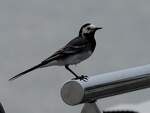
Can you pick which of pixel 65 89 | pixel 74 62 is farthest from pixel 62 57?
pixel 65 89

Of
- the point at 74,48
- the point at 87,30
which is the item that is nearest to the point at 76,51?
the point at 74,48

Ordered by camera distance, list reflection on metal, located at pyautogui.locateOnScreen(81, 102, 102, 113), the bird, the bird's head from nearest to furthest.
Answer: reflection on metal, located at pyautogui.locateOnScreen(81, 102, 102, 113) < the bird < the bird's head

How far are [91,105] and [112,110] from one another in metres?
0.27

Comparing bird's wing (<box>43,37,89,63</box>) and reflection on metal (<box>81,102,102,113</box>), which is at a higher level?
reflection on metal (<box>81,102,102,113</box>)

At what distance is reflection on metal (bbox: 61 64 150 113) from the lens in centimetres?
158

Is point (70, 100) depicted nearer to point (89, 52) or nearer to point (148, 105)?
point (148, 105)

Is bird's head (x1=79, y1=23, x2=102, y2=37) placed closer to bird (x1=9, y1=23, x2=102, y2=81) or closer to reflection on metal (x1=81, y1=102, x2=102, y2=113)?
bird (x1=9, y1=23, x2=102, y2=81)

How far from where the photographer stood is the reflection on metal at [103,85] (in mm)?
1575

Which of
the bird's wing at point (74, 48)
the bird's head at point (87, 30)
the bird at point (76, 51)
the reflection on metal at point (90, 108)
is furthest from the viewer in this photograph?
the bird's head at point (87, 30)

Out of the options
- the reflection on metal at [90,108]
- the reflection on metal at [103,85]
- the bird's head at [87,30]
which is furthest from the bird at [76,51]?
the reflection on metal at [90,108]

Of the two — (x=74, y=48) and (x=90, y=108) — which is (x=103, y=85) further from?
(x=74, y=48)

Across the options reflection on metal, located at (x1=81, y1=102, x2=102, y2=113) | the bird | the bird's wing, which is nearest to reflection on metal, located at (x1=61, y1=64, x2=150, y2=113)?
reflection on metal, located at (x1=81, y1=102, x2=102, y2=113)

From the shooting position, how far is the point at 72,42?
345 centimetres

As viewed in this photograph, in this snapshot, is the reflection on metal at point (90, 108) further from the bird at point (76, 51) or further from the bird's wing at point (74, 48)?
the bird's wing at point (74, 48)
